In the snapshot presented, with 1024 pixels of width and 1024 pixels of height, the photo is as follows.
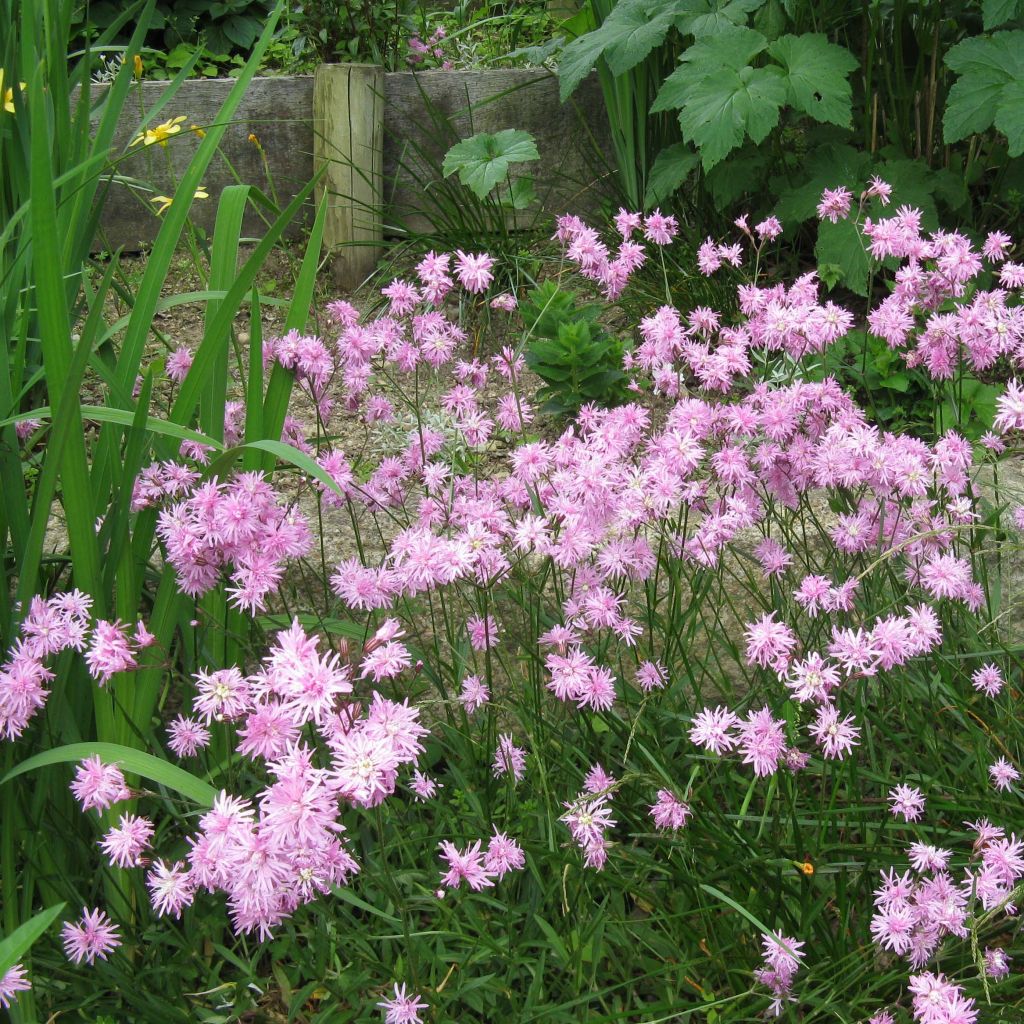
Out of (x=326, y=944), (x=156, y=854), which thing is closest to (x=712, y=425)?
(x=326, y=944)

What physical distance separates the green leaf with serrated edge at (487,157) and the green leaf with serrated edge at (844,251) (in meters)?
1.04

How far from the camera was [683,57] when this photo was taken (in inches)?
152

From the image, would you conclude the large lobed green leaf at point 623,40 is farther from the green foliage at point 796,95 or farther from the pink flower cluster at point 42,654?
the pink flower cluster at point 42,654

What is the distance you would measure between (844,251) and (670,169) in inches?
27.7

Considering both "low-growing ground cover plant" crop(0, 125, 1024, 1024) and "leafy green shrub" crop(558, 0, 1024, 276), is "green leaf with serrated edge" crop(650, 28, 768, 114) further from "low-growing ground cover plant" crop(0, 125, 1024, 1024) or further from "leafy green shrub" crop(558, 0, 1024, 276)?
"low-growing ground cover plant" crop(0, 125, 1024, 1024)

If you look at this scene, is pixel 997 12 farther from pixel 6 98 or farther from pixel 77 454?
pixel 77 454

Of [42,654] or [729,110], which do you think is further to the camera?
[729,110]

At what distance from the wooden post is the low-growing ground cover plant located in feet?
8.27

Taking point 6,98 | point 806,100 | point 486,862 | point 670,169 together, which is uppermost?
point 6,98

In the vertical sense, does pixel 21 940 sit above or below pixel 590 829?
above

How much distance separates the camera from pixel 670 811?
179 centimetres

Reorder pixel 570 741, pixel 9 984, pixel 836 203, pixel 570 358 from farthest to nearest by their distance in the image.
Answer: pixel 570 358
pixel 836 203
pixel 570 741
pixel 9 984

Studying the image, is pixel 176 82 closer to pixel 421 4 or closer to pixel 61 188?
pixel 61 188

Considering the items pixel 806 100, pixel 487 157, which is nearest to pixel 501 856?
pixel 806 100
